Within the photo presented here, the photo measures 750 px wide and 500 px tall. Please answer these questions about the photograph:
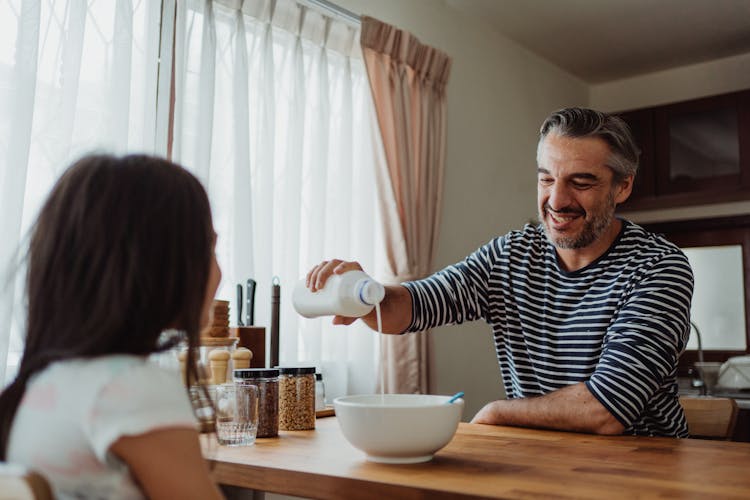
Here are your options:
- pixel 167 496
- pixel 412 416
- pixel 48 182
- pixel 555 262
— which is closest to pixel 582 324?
pixel 555 262

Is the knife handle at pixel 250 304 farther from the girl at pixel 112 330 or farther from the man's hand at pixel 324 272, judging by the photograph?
the girl at pixel 112 330

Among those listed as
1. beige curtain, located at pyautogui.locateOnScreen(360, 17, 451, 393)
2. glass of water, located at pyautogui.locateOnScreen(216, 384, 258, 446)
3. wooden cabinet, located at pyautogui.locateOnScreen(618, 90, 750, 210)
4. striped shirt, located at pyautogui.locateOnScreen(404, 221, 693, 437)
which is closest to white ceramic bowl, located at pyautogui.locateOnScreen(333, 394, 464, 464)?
glass of water, located at pyautogui.locateOnScreen(216, 384, 258, 446)

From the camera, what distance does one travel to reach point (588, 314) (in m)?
1.63

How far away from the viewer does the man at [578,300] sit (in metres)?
1.43

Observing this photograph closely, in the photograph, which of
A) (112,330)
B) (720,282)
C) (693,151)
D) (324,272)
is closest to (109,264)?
(112,330)

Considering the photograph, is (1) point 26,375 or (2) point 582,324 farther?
(2) point 582,324

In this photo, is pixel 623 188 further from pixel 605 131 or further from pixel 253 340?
pixel 253 340

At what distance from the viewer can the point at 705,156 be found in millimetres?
3867

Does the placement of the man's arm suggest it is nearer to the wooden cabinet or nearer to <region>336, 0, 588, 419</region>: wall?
<region>336, 0, 588, 419</region>: wall

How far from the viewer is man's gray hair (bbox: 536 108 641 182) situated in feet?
5.69

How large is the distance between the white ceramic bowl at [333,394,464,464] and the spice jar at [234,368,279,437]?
299 mm

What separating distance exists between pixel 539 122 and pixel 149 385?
371cm

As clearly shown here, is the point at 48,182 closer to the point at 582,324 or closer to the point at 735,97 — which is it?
the point at 582,324

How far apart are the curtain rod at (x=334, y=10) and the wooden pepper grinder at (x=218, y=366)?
1582 mm
